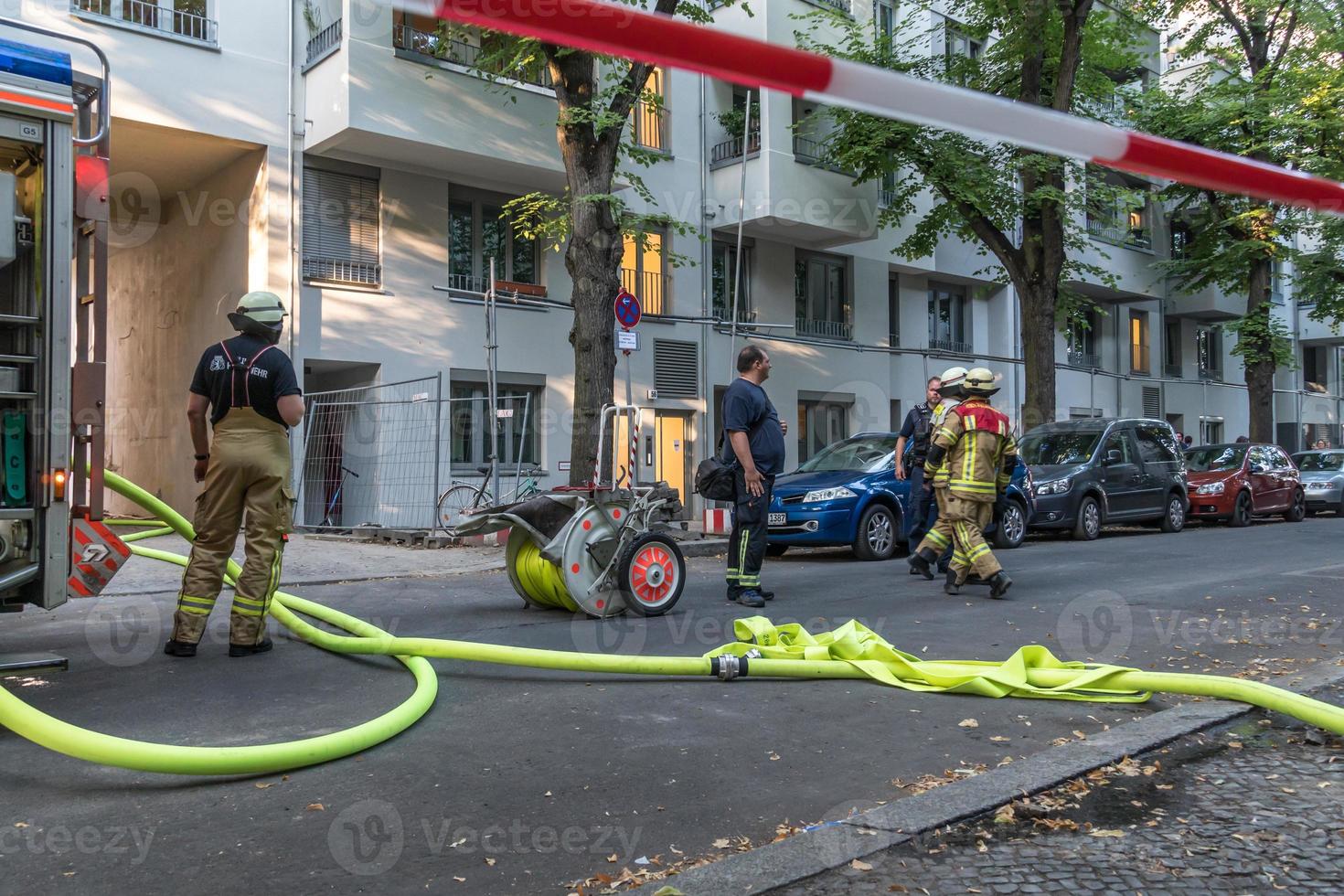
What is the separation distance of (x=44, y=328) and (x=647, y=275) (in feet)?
51.5

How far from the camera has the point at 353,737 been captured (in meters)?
4.03

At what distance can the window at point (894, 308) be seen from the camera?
2522 cm

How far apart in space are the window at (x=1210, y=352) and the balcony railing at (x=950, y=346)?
14277 mm

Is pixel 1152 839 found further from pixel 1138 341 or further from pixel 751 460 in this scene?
pixel 1138 341

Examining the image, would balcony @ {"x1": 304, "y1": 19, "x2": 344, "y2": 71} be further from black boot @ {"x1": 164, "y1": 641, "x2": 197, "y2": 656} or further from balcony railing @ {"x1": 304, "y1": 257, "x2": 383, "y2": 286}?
black boot @ {"x1": 164, "y1": 641, "x2": 197, "y2": 656}

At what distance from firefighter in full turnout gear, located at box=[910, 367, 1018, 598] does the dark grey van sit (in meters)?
7.26

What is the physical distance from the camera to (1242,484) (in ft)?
66.4

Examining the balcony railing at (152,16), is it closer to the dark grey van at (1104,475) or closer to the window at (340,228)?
the window at (340,228)

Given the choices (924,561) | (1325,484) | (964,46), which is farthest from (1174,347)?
(924,561)

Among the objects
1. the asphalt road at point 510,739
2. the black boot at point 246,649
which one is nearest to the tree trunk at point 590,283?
the asphalt road at point 510,739

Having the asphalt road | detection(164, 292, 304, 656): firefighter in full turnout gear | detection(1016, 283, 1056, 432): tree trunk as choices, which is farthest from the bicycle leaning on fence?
detection(1016, 283, 1056, 432): tree trunk

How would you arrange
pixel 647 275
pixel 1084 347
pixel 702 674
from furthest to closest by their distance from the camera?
pixel 1084 347 < pixel 647 275 < pixel 702 674

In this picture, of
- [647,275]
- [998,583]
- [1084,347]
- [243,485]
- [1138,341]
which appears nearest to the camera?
[243,485]

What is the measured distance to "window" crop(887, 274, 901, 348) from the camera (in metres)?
25.2
